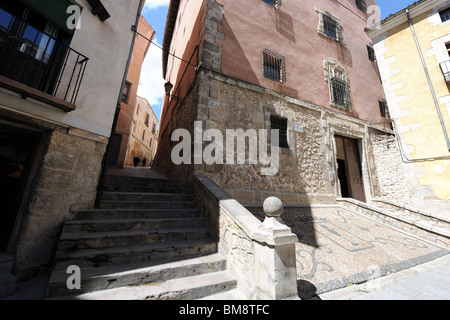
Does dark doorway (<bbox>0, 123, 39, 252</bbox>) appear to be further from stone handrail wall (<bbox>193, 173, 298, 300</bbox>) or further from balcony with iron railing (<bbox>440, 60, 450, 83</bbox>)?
balcony with iron railing (<bbox>440, 60, 450, 83</bbox>)

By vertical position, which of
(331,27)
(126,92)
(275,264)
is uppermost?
(331,27)

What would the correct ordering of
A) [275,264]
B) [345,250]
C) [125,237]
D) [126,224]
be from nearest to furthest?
[275,264], [125,237], [126,224], [345,250]

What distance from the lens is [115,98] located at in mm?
3775

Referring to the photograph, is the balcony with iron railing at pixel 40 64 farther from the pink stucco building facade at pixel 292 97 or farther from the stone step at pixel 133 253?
the pink stucco building facade at pixel 292 97

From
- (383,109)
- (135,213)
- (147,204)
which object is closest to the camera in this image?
(135,213)

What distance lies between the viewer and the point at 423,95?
7664mm

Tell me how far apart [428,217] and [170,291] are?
7345 mm

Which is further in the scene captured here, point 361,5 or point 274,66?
point 361,5

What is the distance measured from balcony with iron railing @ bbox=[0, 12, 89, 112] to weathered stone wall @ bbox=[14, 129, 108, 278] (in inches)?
24.4

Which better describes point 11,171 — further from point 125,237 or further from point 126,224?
point 125,237

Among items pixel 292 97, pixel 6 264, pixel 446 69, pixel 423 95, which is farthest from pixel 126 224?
pixel 446 69

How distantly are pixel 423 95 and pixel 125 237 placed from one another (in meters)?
11.6

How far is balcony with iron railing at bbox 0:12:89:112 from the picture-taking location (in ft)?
8.76
